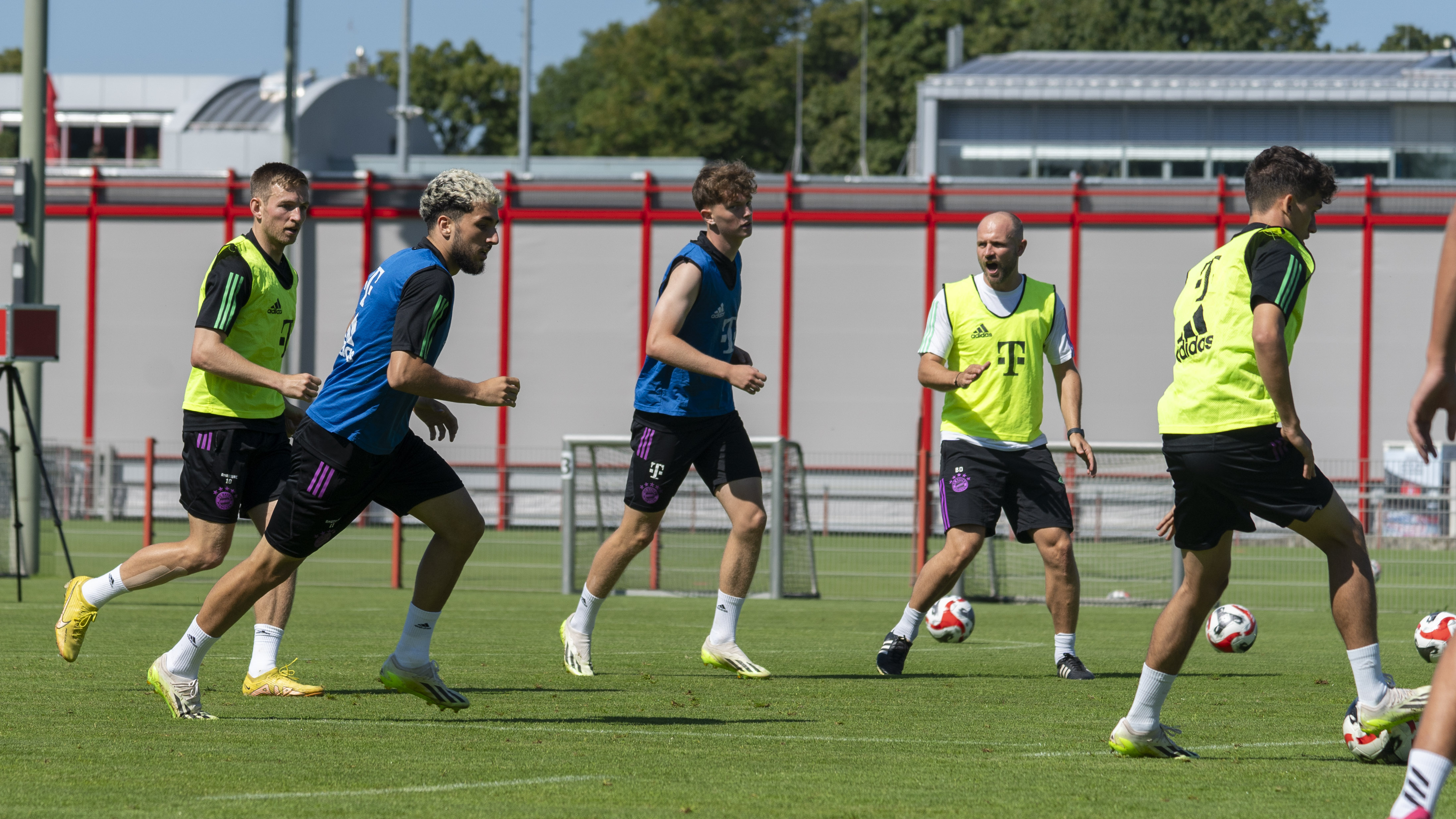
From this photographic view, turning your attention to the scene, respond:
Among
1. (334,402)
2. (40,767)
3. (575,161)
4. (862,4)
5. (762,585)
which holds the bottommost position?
(762,585)

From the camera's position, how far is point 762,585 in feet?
49.2

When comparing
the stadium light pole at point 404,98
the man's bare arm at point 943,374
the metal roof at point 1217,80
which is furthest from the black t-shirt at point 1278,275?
the metal roof at point 1217,80

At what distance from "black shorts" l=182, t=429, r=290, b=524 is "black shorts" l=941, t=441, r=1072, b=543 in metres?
3.27

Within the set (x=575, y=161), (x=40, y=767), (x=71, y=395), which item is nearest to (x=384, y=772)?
(x=40, y=767)

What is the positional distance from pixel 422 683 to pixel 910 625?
2.84 m

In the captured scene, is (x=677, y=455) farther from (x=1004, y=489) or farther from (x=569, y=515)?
(x=569, y=515)

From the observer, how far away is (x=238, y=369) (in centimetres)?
665

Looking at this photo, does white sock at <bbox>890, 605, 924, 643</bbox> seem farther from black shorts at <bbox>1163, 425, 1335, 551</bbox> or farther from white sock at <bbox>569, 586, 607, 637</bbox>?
black shorts at <bbox>1163, 425, 1335, 551</bbox>

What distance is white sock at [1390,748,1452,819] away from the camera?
11.9 ft

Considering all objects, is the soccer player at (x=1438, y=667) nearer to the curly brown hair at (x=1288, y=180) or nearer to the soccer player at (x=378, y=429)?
the curly brown hair at (x=1288, y=180)

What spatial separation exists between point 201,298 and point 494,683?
2.12 metres

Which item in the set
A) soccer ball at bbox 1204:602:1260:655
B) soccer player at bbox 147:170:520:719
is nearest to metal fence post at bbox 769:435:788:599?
soccer ball at bbox 1204:602:1260:655

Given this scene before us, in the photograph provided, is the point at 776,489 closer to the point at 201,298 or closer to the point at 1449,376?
the point at 201,298

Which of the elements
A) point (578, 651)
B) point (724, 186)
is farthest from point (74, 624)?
point (724, 186)
